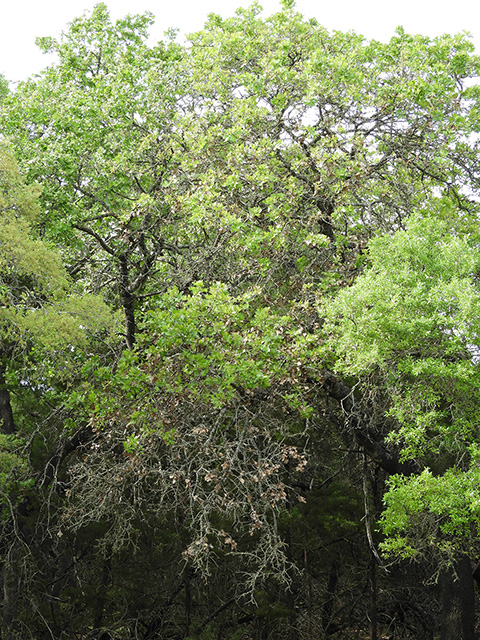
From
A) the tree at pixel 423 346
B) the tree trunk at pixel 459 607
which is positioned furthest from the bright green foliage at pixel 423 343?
the tree trunk at pixel 459 607

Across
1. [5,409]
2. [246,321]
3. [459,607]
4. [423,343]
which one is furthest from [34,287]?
[459,607]

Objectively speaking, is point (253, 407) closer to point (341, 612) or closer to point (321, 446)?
point (321, 446)

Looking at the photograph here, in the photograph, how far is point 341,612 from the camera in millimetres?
13305

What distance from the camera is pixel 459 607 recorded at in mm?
9414

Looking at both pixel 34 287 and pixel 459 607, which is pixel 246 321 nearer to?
pixel 34 287

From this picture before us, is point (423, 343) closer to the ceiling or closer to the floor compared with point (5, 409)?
closer to the ceiling

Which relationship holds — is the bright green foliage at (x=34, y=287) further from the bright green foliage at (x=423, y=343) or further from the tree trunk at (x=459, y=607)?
the tree trunk at (x=459, y=607)

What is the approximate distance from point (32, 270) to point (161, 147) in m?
3.71

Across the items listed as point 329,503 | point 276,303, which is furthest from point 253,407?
point 329,503

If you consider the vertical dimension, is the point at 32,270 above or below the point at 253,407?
above

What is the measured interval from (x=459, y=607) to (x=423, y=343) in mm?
4585

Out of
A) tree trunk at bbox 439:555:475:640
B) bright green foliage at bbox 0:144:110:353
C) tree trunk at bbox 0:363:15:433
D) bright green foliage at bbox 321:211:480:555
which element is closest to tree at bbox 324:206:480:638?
bright green foliage at bbox 321:211:480:555

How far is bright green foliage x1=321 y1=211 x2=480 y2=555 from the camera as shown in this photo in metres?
6.71

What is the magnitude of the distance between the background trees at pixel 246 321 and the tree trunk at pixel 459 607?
0.08 meters
